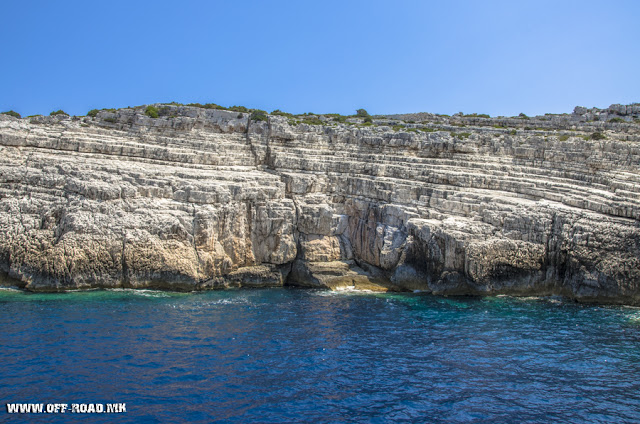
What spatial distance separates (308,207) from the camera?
116ft

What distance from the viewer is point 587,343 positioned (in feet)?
73.0

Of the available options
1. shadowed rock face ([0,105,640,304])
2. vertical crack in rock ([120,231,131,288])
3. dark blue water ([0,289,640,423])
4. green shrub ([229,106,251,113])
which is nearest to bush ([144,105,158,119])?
shadowed rock face ([0,105,640,304])

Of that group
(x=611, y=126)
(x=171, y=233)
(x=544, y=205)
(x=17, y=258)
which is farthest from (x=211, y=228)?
(x=611, y=126)

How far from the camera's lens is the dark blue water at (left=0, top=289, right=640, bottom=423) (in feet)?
54.1

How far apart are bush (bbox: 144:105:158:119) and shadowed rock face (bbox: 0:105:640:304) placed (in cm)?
86

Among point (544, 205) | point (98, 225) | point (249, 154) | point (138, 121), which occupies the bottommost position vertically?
point (98, 225)

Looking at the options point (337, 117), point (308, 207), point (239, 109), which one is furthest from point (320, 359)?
point (337, 117)

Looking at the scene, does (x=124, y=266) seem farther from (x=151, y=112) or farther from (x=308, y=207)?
(x=151, y=112)

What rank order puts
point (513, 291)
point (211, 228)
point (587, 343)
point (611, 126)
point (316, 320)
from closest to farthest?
point (587, 343)
point (316, 320)
point (513, 291)
point (211, 228)
point (611, 126)

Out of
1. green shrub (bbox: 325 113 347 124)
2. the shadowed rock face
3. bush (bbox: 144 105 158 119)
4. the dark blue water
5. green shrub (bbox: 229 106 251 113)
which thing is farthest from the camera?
green shrub (bbox: 325 113 347 124)

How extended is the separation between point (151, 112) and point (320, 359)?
28.8 meters

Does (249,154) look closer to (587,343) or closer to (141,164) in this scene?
(141,164)

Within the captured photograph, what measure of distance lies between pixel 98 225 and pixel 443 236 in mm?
21353

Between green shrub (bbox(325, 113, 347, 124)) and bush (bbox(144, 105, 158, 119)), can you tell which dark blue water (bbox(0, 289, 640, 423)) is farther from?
green shrub (bbox(325, 113, 347, 124))
